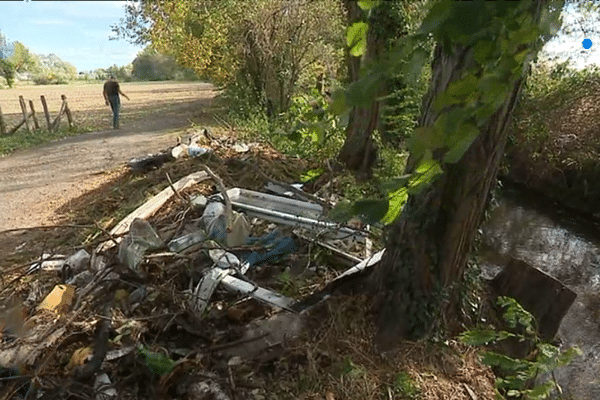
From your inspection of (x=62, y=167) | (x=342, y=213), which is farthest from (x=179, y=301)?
(x=62, y=167)

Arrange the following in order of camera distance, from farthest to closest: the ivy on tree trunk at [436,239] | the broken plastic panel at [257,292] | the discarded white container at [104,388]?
the broken plastic panel at [257,292]
the discarded white container at [104,388]
the ivy on tree trunk at [436,239]

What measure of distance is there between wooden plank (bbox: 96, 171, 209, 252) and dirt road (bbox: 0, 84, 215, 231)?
6.78ft

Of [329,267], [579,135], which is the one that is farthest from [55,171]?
[579,135]

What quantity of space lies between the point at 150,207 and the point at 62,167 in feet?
18.1

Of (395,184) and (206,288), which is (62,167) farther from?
(395,184)

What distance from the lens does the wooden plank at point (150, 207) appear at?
4.72 metres

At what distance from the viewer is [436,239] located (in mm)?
3102

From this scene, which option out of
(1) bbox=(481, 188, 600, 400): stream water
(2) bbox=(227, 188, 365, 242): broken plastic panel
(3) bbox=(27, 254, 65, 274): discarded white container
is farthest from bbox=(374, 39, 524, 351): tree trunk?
(3) bbox=(27, 254, 65, 274): discarded white container

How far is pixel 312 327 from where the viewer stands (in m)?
3.30

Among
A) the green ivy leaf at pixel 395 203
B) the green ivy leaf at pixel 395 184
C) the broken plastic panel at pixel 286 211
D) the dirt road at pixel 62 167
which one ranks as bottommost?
the dirt road at pixel 62 167

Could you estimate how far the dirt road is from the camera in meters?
7.20

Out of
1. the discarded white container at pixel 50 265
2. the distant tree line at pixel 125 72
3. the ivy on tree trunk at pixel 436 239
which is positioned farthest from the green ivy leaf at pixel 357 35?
the distant tree line at pixel 125 72

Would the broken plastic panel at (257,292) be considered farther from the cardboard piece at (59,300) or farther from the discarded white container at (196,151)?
the discarded white container at (196,151)

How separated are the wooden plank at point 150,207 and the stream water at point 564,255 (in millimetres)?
3778
